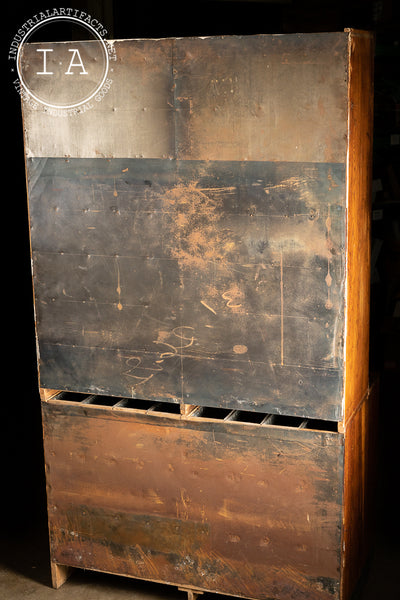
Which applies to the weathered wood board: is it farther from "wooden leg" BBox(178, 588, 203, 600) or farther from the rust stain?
"wooden leg" BBox(178, 588, 203, 600)

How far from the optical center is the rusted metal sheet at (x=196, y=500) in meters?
3.54

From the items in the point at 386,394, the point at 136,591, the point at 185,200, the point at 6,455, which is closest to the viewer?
the point at 185,200

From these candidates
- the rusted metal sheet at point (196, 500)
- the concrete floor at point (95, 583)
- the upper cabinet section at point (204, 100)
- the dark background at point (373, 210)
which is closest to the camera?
the upper cabinet section at point (204, 100)

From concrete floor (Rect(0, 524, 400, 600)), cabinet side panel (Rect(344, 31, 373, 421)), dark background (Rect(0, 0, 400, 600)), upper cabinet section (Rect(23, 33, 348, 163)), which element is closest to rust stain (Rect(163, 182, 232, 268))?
upper cabinet section (Rect(23, 33, 348, 163))

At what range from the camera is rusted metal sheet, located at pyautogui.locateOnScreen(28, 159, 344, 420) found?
3322 mm

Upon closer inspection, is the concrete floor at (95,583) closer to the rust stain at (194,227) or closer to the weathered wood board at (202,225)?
the weathered wood board at (202,225)

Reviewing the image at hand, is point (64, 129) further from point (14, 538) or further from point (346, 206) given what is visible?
point (14, 538)

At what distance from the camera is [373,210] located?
263 inches

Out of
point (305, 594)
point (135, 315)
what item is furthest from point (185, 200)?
point (305, 594)

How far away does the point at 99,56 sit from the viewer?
350 centimetres

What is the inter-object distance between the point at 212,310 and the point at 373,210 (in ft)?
11.8

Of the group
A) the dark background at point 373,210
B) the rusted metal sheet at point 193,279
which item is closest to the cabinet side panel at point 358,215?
the rusted metal sheet at point 193,279

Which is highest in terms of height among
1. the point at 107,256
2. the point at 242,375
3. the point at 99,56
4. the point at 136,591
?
the point at 99,56

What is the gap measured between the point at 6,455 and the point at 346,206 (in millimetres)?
3813
